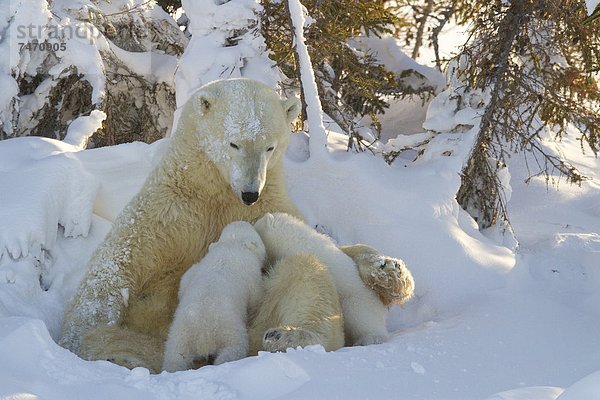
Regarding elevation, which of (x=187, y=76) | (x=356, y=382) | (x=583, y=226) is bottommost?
(x=583, y=226)

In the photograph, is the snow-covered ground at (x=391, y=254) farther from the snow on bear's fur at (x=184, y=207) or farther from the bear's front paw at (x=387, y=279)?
the snow on bear's fur at (x=184, y=207)

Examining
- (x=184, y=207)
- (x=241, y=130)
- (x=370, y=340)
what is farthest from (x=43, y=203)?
(x=370, y=340)

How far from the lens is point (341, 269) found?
170 inches

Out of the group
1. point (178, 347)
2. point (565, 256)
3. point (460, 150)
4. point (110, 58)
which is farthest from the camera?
point (110, 58)

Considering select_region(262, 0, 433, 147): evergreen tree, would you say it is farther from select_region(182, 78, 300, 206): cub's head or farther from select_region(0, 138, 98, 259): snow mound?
select_region(0, 138, 98, 259): snow mound

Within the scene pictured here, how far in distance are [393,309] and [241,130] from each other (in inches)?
60.5

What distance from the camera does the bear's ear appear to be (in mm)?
5027

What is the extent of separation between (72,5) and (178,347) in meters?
4.76

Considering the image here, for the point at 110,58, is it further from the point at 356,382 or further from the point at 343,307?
the point at 356,382

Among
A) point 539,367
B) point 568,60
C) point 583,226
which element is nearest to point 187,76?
point 568,60

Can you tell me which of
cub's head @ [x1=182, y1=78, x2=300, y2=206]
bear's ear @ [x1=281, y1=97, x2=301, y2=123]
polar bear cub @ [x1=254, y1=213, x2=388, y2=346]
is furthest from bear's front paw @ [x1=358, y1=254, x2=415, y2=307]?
bear's ear @ [x1=281, y1=97, x2=301, y2=123]

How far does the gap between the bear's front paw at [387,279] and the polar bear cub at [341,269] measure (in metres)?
0.04

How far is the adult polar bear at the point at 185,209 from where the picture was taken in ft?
14.8

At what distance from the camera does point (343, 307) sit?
4195 mm
